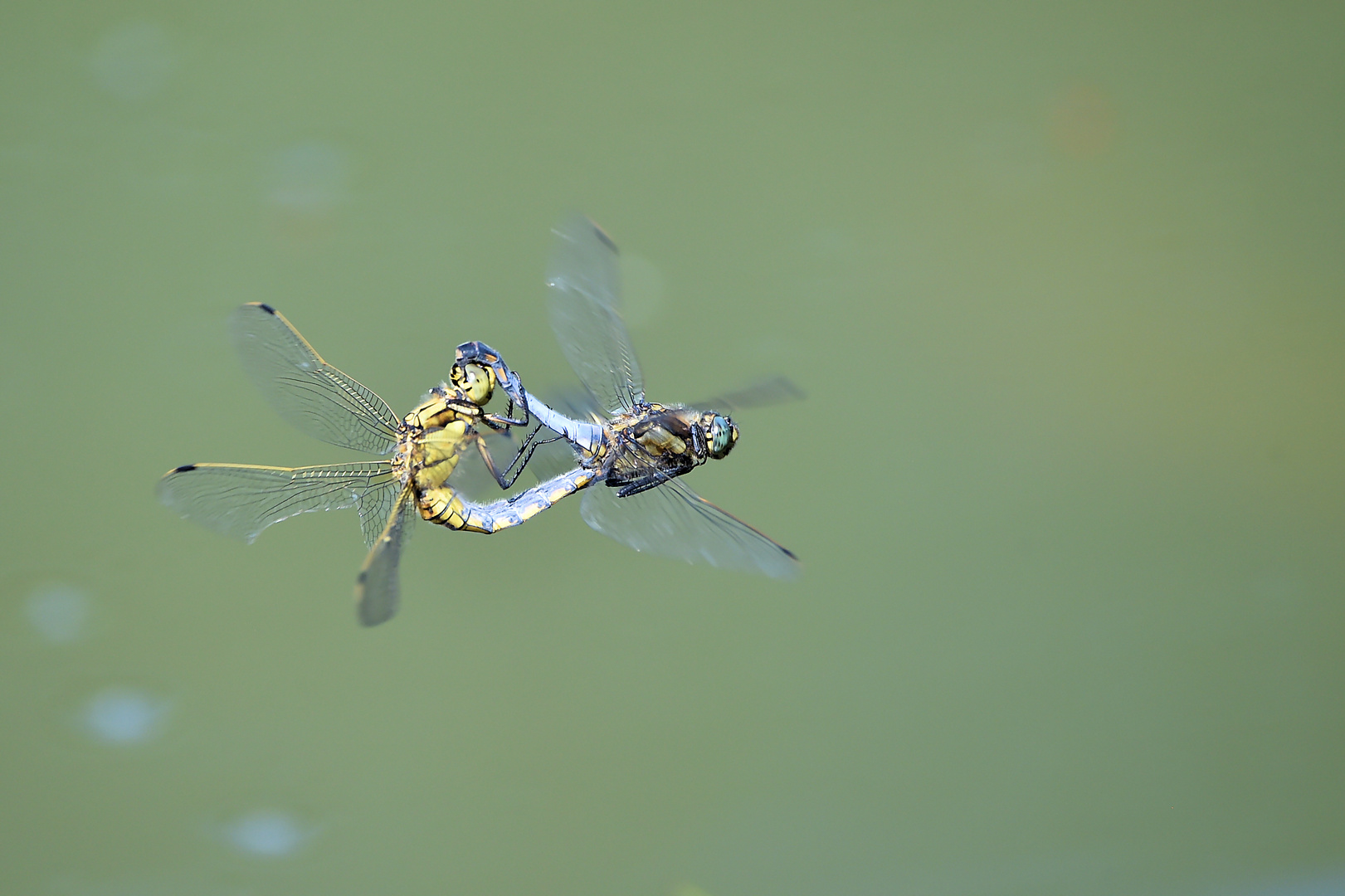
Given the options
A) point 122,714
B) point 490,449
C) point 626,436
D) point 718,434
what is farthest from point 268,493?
point 122,714

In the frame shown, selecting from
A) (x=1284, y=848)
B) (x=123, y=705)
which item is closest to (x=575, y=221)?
(x=123, y=705)

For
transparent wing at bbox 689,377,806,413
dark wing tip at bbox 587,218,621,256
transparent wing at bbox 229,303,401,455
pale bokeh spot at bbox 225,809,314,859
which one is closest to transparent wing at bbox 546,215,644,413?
dark wing tip at bbox 587,218,621,256

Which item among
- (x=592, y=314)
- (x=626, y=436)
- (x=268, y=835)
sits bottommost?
(x=268, y=835)

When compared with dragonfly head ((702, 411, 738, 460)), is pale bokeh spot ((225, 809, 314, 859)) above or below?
below

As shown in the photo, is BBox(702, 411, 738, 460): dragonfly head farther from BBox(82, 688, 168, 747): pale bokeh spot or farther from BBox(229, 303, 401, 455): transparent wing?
BBox(82, 688, 168, 747): pale bokeh spot

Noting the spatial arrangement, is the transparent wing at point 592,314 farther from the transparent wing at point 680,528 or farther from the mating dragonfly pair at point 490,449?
the transparent wing at point 680,528

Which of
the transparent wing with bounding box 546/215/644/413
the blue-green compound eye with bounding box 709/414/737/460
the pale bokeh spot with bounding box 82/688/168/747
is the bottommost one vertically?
the pale bokeh spot with bounding box 82/688/168/747

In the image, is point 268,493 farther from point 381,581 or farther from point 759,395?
point 759,395

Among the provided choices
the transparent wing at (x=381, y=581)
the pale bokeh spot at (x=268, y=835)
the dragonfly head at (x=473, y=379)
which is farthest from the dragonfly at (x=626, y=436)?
the pale bokeh spot at (x=268, y=835)
